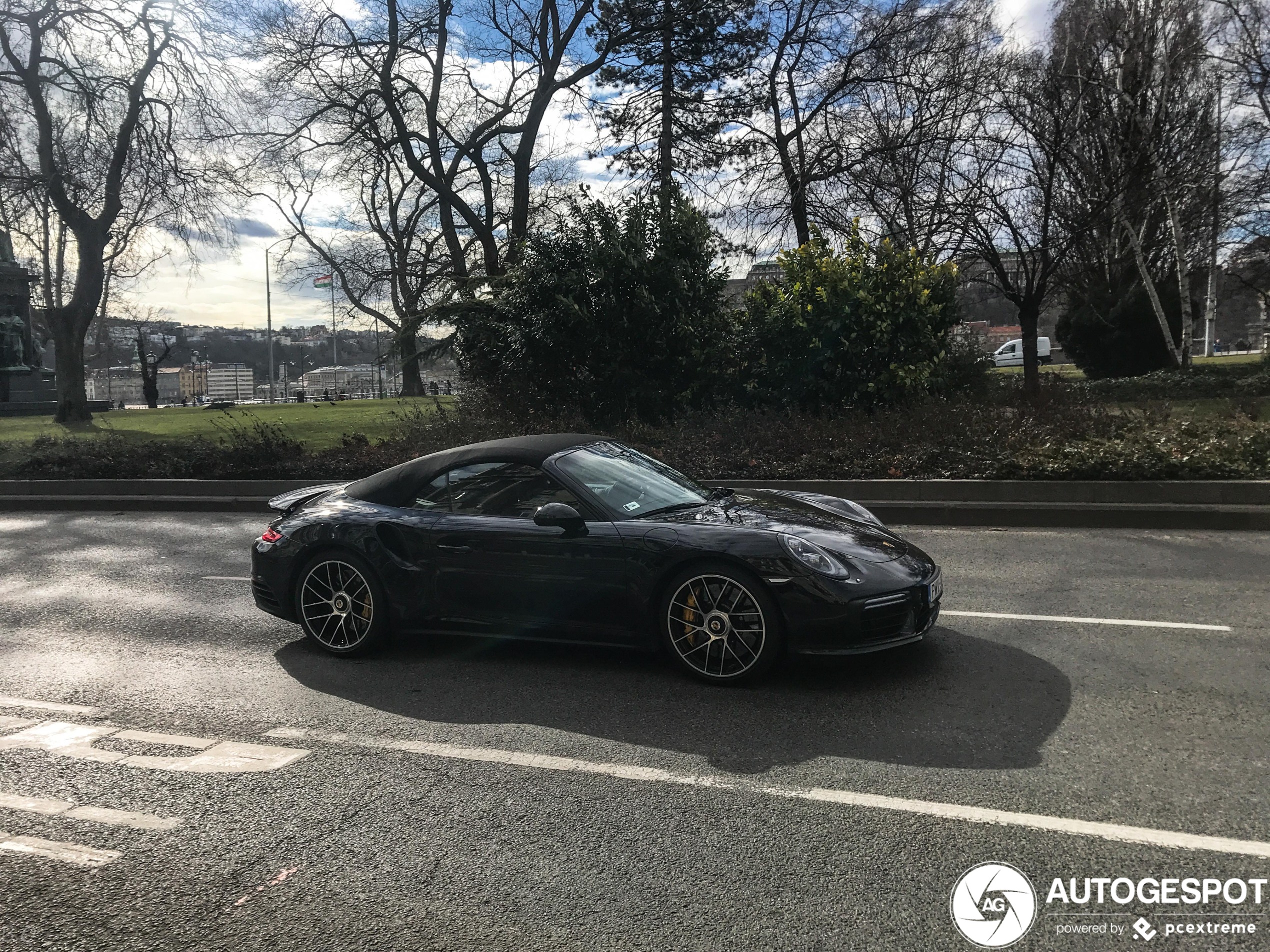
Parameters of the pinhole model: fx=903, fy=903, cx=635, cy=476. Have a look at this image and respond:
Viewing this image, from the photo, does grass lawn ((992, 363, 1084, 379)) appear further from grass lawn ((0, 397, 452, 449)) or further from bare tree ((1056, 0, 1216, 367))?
grass lawn ((0, 397, 452, 449))

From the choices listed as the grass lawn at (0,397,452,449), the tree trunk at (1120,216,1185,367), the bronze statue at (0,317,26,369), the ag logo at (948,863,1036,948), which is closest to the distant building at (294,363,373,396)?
the bronze statue at (0,317,26,369)

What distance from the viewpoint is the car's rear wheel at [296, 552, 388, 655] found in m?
5.52

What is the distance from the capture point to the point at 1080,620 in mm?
5844

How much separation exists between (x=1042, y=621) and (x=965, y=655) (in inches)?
40.6

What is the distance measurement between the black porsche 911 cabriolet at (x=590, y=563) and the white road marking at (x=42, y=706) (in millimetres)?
1261

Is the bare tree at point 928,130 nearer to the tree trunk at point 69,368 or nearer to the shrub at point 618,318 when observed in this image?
the shrub at point 618,318

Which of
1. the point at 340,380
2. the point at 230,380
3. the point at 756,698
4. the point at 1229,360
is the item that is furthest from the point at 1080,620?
the point at 230,380

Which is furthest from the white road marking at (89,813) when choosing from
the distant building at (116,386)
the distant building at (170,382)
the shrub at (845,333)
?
the distant building at (170,382)

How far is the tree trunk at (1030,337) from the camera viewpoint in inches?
846

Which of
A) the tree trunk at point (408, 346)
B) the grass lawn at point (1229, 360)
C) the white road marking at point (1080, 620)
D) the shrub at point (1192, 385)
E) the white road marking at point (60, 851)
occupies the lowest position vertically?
the white road marking at point (60, 851)

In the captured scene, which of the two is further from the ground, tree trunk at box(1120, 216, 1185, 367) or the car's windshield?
tree trunk at box(1120, 216, 1185, 367)

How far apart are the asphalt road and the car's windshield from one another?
0.86m

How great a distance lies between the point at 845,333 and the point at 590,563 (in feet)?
34.6

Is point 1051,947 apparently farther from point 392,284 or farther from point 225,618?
point 392,284
